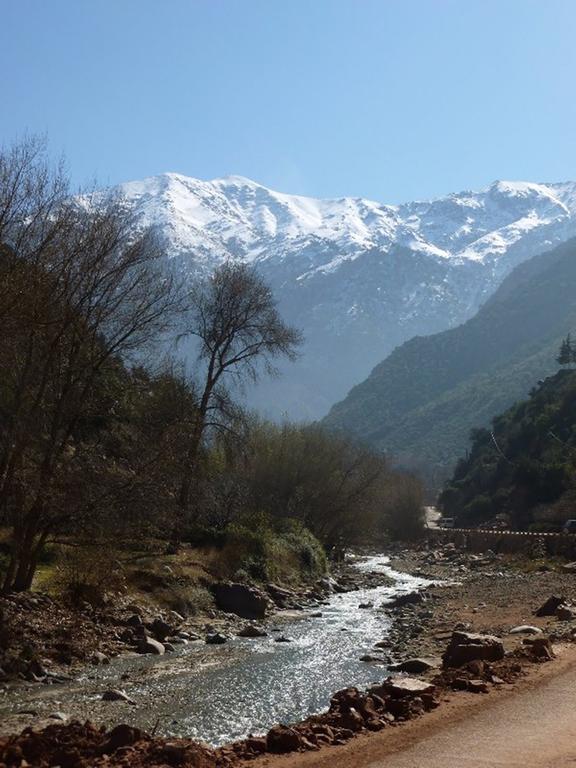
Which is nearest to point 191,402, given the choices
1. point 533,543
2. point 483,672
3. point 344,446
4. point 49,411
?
point 49,411

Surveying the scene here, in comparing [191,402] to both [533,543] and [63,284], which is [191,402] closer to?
[63,284]

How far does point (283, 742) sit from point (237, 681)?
23.0 feet

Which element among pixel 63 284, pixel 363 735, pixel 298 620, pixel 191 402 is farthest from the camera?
pixel 191 402

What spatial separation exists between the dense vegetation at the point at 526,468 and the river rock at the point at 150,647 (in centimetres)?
5475

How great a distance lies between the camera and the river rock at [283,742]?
424 inches

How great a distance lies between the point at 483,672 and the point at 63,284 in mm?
12005

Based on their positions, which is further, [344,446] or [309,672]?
[344,446]

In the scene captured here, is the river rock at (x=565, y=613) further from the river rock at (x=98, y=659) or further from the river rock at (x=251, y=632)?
the river rock at (x=98, y=659)

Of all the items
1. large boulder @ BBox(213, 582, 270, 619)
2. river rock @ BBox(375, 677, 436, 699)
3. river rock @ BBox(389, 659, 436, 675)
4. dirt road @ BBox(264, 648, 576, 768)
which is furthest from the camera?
large boulder @ BBox(213, 582, 270, 619)

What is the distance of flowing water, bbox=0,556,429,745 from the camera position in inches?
557

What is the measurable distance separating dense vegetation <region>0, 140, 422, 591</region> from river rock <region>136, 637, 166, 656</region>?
107 inches

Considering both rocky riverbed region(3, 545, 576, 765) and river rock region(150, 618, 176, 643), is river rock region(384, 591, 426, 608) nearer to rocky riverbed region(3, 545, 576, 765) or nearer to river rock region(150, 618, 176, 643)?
rocky riverbed region(3, 545, 576, 765)

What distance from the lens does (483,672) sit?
1498 centimetres

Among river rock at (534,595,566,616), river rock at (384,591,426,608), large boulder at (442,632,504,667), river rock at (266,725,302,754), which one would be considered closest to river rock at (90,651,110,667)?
large boulder at (442,632,504,667)
